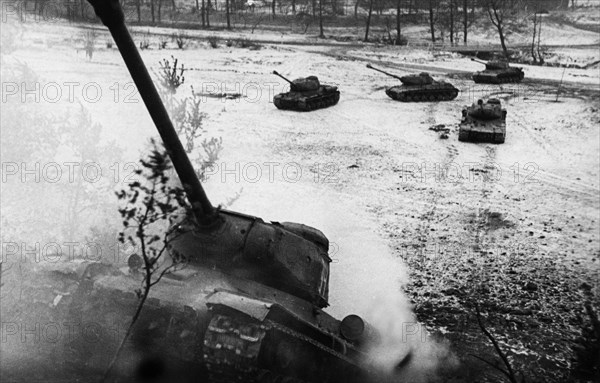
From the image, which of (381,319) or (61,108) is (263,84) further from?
(381,319)

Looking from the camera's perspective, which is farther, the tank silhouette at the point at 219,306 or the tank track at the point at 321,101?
the tank track at the point at 321,101

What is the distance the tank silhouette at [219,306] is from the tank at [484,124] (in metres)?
11.4

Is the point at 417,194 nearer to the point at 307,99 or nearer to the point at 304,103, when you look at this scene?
the point at 304,103

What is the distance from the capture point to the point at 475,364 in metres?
7.08

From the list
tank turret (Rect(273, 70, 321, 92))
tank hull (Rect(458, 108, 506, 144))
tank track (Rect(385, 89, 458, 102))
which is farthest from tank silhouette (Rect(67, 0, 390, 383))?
tank track (Rect(385, 89, 458, 102))

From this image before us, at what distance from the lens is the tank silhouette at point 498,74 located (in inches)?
1073

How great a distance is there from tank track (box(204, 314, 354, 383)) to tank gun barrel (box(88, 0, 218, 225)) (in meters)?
1.64

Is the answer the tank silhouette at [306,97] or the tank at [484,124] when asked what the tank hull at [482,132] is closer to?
the tank at [484,124]

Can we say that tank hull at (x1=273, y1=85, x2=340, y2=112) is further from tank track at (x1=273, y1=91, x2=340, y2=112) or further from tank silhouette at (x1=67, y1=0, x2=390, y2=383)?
tank silhouette at (x1=67, y1=0, x2=390, y2=383)

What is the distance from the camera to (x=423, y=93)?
2308 centimetres

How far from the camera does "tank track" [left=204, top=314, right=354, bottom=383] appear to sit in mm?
5047

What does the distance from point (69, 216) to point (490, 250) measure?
8624mm

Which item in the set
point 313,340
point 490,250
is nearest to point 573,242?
point 490,250

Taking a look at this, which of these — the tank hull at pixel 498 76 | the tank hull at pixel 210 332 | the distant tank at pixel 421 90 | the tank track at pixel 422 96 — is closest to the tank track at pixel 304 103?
the tank track at pixel 422 96
